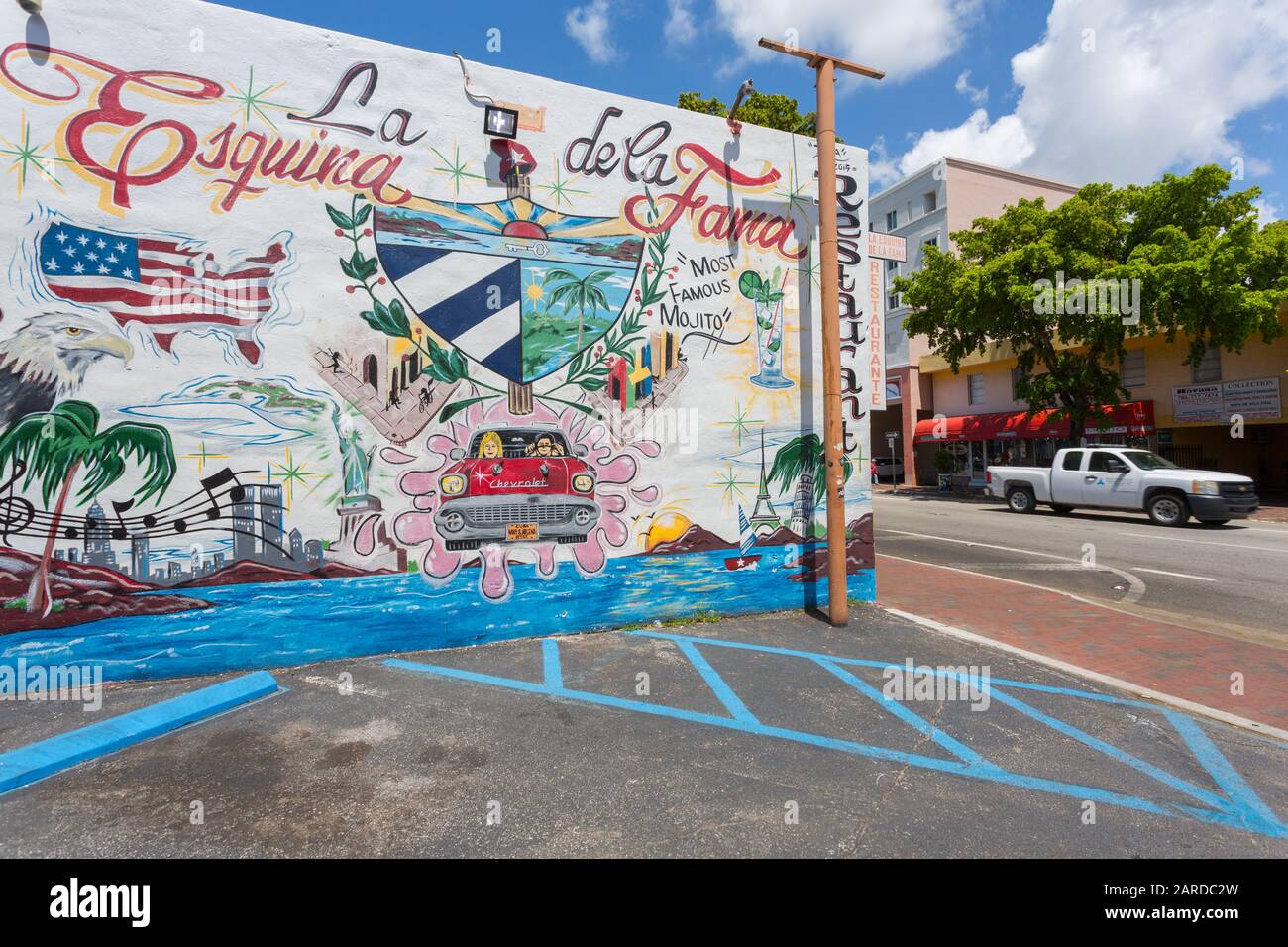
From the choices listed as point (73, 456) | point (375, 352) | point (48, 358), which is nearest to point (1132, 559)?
point (375, 352)

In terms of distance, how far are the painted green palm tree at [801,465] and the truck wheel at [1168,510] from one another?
12815 millimetres

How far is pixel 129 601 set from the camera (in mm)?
5559

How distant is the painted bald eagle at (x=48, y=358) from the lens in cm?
528

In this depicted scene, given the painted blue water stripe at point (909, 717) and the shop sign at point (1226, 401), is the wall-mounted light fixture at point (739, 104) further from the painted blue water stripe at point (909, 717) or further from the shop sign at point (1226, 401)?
the shop sign at point (1226, 401)

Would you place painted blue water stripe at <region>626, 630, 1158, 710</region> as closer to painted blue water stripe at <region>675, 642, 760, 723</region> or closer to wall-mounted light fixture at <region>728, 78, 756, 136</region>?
painted blue water stripe at <region>675, 642, 760, 723</region>

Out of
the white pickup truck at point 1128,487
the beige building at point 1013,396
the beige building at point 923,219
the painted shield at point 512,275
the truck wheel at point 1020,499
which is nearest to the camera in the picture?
the painted shield at point 512,275

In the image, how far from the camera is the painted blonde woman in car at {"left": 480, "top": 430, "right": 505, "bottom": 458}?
6645mm

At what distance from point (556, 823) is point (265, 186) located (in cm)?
585

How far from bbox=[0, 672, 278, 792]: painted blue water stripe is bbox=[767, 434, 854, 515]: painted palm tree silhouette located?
5.55m

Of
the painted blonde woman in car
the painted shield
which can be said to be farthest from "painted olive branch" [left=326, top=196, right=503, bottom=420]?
the painted blonde woman in car

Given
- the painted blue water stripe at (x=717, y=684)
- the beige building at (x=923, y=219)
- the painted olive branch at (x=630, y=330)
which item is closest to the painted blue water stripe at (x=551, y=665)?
the painted blue water stripe at (x=717, y=684)
